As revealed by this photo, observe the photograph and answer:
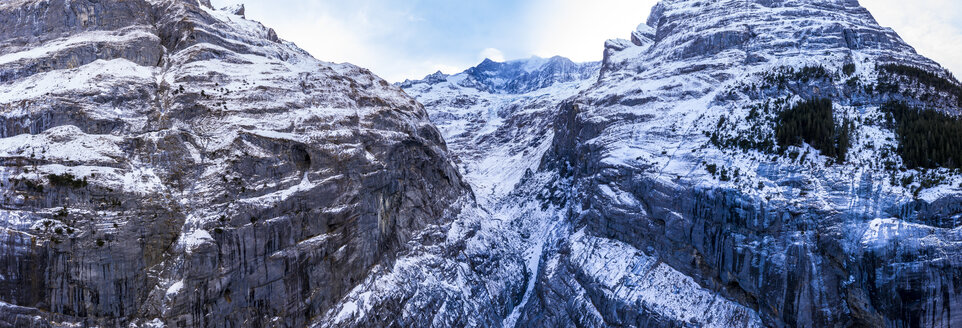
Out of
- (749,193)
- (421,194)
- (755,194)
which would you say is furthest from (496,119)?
(755,194)

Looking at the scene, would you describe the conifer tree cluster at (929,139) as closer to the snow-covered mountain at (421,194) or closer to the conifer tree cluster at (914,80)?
the snow-covered mountain at (421,194)

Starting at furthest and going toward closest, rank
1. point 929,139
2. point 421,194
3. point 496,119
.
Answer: point 496,119
point 421,194
point 929,139

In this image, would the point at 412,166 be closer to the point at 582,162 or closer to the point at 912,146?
the point at 582,162

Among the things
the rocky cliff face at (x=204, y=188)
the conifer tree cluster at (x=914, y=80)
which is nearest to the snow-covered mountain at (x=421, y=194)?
the rocky cliff face at (x=204, y=188)

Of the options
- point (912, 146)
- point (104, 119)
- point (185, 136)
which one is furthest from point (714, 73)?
point (104, 119)

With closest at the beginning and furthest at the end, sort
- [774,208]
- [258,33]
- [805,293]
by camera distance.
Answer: [805,293]
[774,208]
[258,33]

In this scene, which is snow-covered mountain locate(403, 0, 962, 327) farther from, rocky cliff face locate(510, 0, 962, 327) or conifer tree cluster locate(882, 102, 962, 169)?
conifer tree cluster locate(882, 102, 962, 169)

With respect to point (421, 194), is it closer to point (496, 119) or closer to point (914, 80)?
point (914, 80)
